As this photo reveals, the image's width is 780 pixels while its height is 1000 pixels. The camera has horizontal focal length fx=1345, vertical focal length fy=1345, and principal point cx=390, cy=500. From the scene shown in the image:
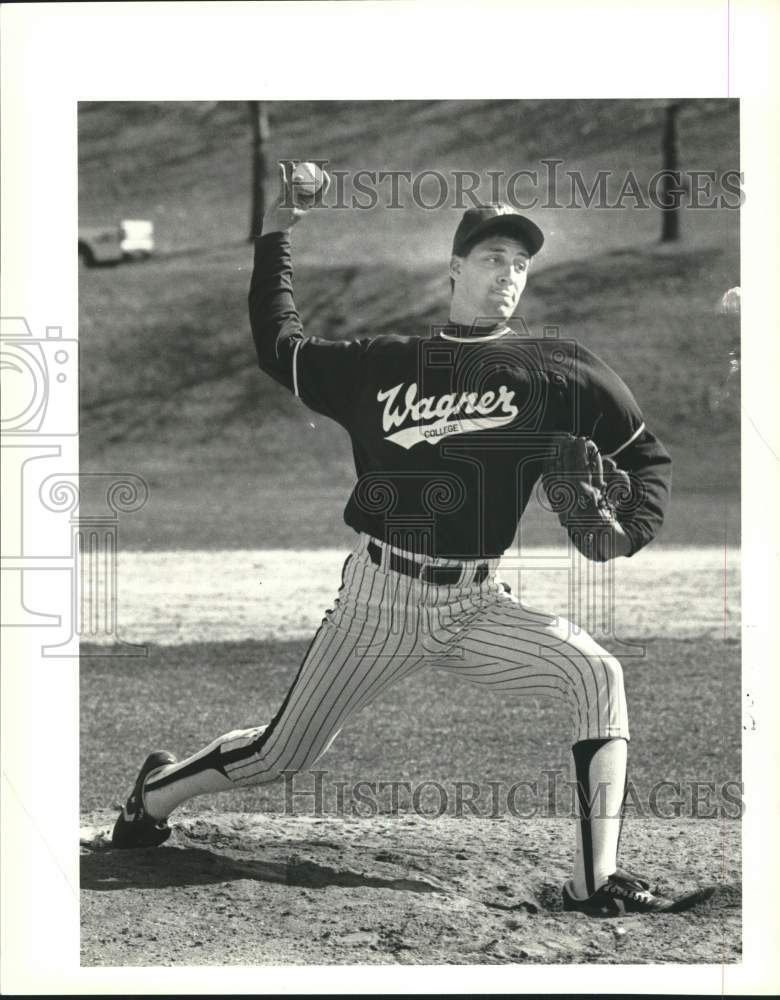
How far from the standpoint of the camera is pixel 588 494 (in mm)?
3916

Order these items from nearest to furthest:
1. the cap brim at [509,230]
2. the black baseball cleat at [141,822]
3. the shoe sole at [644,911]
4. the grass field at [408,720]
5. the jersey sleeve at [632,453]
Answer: the shoe sole at [644,911]
the jersey sleeve at [632,453]
the cap brim at [509,230]
the black baseball cleat at [141,822]
the grass field at [408,720]

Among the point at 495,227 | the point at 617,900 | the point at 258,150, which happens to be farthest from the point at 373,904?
the point at 258,150

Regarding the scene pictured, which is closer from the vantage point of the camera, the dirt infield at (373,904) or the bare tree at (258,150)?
the dirt infield at (373,904)

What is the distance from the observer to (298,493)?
1047cm

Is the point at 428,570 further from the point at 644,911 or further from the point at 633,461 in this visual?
the point at 644,911

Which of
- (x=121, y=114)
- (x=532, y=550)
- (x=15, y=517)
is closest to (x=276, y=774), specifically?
(x=15, y=517)

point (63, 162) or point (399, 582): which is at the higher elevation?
point (63, 162)

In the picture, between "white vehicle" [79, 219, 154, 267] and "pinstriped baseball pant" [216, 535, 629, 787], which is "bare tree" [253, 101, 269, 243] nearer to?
"white vehicle" [79, 219, 154, 267]

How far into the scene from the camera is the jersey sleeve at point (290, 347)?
12.9ft

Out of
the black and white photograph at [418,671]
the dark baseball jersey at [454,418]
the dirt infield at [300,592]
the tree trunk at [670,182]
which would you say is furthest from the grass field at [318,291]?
the dark baseball jersey at [454,418]

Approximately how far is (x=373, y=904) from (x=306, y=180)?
2.10 m

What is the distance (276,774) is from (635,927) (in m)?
1.11

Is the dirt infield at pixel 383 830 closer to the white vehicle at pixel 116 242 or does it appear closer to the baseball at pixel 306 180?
the baseball at pixel 306 180

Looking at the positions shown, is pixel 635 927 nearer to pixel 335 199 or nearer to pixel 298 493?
pixel 335 199
